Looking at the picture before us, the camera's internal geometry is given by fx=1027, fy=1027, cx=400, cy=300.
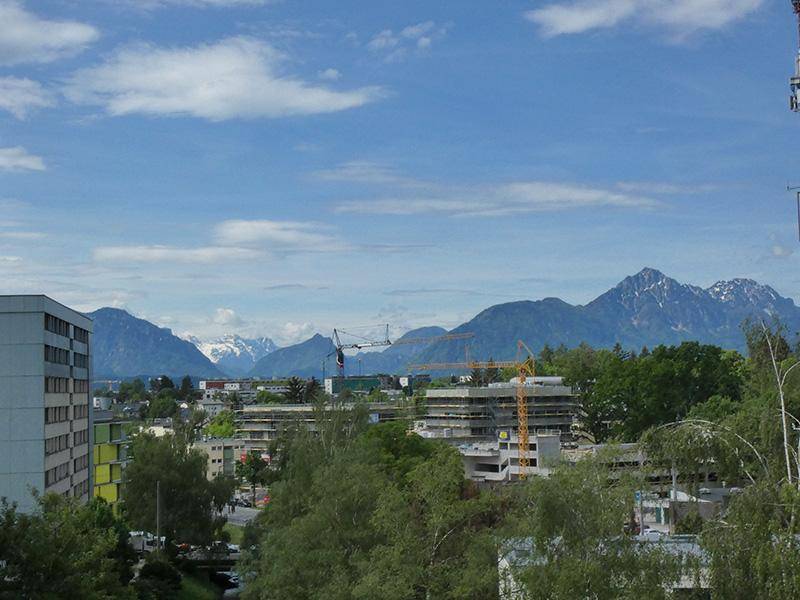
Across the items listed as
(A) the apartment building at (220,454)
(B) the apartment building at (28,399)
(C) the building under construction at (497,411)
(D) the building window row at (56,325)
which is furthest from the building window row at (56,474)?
(A) the apartment building at (220,454)

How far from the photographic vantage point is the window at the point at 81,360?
78875 mm

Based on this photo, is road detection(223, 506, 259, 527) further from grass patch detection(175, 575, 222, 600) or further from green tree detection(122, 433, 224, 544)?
grass patch detection(175, 575, 222, 600)

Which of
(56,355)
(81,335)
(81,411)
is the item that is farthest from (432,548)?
(81,335)

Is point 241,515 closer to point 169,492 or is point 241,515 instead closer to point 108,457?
point 108,457

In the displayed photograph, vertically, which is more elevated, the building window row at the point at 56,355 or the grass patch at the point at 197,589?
the building window row at the point at 56,355

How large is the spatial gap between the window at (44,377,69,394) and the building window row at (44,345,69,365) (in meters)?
1.21

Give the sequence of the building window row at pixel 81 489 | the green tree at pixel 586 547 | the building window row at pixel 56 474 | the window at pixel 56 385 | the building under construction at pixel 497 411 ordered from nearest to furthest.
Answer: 1. the green tree at pixel 586 547
2. the building window row at pixel 56 474
3. the window at pixel 56 385
4. the building window row at pixel 81 489
5. the building under construction at pixel 497 411

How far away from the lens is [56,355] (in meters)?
71.1

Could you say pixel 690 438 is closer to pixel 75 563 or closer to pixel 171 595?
pixel 75 563

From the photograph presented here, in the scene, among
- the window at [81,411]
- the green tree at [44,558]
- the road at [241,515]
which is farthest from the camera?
the road at [241,515]

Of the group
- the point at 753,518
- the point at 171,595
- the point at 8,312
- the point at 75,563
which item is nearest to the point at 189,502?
the point at 171,595

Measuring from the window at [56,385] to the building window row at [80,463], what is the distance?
19.5ft

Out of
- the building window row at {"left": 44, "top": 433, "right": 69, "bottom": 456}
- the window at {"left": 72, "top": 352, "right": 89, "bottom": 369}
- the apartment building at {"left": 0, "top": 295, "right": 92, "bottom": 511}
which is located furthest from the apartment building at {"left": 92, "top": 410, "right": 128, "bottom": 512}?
the apartment building at {"left": 0, "top": 295, "right": 92, "bottom": 511}

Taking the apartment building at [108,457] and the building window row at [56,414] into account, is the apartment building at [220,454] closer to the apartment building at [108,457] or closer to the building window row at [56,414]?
the apartment building at [108,457]
